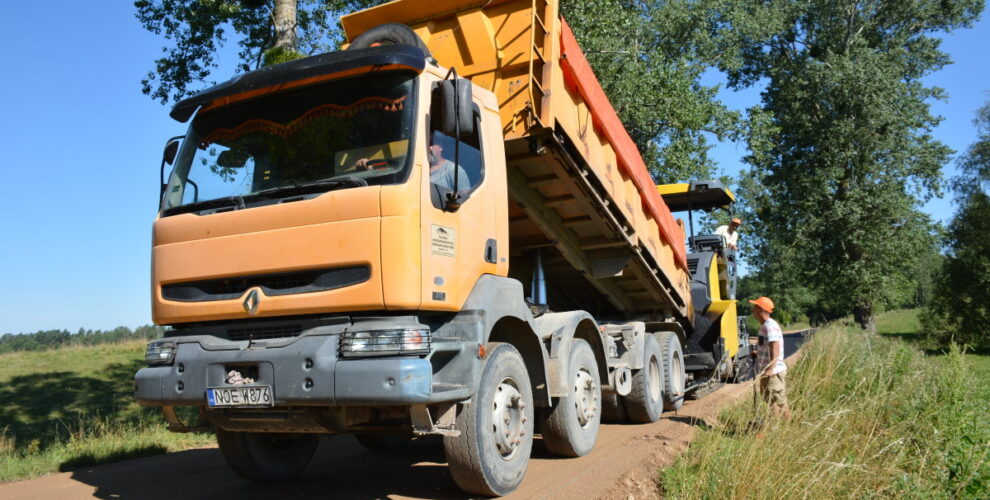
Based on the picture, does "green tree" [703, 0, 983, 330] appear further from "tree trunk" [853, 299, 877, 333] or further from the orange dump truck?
the orange dump truck

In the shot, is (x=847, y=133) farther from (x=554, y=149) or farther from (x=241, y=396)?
(x=241, y=396)

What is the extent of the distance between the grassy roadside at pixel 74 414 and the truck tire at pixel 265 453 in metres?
2.21

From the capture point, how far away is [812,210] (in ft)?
82.9

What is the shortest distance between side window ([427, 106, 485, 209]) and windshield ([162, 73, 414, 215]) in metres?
0.23

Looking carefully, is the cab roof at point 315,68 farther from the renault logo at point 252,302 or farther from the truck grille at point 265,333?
the truck grille at point 265,333

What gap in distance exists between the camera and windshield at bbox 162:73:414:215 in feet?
14.4

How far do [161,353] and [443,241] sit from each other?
197cm

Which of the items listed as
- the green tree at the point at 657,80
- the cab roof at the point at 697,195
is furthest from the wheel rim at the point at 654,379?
the green tree at the point at 657,80

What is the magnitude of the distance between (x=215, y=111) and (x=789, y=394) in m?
6.13

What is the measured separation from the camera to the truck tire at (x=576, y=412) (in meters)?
5.77

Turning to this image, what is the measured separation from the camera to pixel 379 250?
4027 mm

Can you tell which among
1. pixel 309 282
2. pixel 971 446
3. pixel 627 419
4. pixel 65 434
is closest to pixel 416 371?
pixel 309 282

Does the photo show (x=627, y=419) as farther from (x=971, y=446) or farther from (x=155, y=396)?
(x=155, y=396)

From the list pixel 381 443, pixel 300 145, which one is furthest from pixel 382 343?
pixel 381 443
